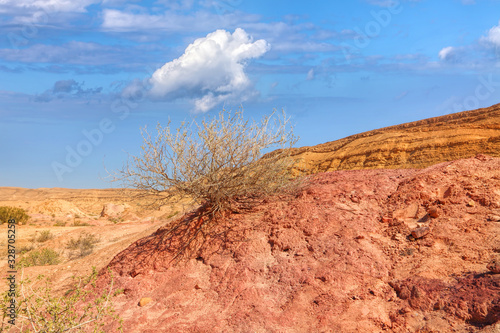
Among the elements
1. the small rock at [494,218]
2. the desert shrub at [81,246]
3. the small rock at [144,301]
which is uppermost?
the desert shrub at [81,246]

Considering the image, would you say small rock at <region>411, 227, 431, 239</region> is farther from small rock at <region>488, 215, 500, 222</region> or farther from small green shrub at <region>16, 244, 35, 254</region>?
small green shrub at <region>16, 244, 35, 254</region>

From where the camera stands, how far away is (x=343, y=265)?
207 inches

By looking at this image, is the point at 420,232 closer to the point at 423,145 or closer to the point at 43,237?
the point at 423,145

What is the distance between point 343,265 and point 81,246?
32.1 ft

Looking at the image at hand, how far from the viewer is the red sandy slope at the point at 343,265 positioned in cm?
441

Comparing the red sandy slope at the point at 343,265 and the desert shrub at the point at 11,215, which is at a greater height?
the desert shrub at the point at 11,215

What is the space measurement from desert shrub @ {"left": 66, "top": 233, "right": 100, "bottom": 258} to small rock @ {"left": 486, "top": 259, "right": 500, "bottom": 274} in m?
11.0

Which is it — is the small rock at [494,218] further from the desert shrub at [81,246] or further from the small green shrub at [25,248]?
the small green shrub at [25,248]

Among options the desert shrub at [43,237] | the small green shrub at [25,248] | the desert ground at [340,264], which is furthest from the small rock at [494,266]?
the desert shrub at [43,237]

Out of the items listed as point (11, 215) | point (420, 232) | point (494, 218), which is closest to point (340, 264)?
point (420, 232)

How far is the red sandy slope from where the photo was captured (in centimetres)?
441

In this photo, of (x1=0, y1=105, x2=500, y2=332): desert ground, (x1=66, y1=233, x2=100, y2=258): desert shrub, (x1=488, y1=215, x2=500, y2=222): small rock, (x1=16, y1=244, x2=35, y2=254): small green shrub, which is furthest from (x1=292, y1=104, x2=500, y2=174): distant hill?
(x1=16, y1=244, x2=35, y2=254): small green shrub

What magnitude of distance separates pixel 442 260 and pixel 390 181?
2.32 meters

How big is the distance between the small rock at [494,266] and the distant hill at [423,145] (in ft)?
23.3
